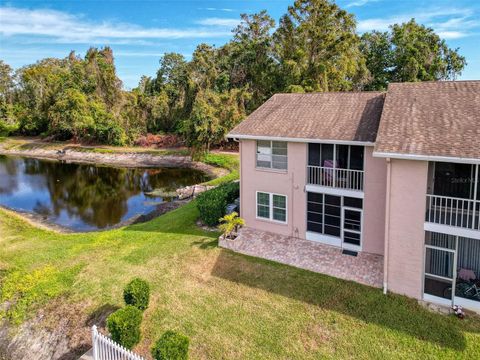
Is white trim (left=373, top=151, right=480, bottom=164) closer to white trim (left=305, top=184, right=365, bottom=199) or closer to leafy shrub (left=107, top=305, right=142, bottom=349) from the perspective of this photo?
white trim (left=305, top=184, right=365, bottom=199)

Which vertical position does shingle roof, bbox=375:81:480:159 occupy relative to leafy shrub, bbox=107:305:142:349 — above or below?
above

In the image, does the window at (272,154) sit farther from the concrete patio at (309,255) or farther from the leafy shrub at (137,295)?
the leafy shrub at (137,295)

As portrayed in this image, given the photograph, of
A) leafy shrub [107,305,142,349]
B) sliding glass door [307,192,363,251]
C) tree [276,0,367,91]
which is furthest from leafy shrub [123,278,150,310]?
tree [276,0,367,91]

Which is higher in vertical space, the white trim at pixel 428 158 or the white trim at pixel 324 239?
the white trim at pixel 428 158

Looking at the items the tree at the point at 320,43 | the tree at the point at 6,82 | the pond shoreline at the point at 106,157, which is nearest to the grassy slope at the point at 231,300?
the pond shoreline at the point at 106,157

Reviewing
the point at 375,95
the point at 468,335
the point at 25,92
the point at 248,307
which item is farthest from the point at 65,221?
the point at 25,92

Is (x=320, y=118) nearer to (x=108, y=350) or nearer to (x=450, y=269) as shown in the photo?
(x=450, y=269)
